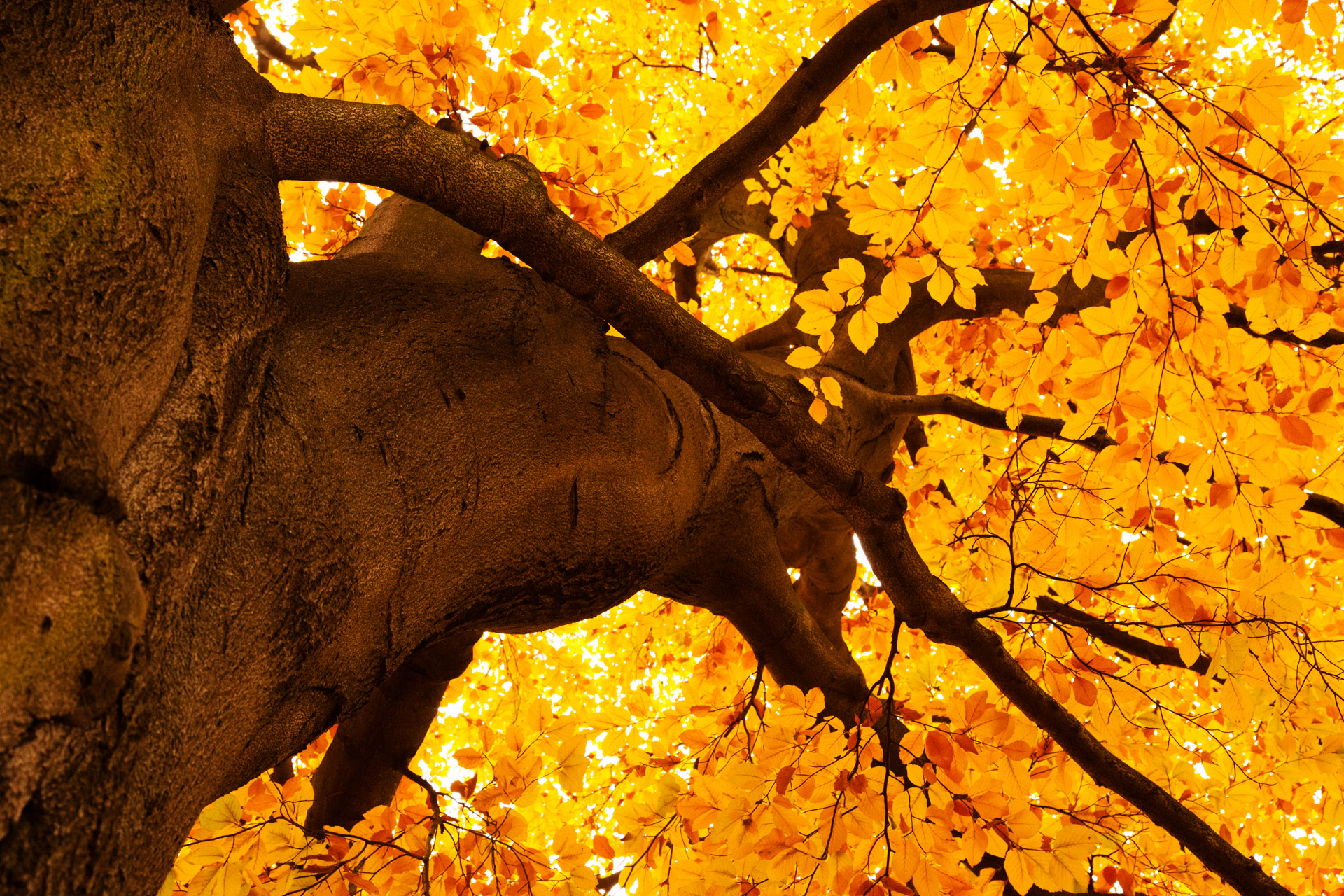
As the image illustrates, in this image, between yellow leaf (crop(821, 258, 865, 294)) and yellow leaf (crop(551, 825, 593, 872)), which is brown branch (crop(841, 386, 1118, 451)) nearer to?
yellow leaf (crop(821, 258, 865, 294))

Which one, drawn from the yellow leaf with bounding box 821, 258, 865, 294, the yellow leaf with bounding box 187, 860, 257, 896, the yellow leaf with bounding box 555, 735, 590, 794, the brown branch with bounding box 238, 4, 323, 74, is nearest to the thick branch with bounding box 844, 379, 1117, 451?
the yellow leaf with bounding box 821, 258, 865, 294

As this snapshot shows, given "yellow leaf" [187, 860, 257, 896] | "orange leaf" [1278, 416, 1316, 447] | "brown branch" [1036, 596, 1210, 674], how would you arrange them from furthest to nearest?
"brown branch" [1036, 596, 1210, 674] < "orange leaf" [1278, 416, 1316, 447] < "yellow leaf" [187, 860, 257, 896]

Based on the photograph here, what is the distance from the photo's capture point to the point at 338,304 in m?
1.23

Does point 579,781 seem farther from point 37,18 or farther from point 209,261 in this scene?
point 37,18

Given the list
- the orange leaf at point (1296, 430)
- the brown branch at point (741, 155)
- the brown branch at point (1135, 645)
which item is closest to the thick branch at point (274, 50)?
the brown branch at point (741, 155)

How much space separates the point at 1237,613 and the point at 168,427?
80.6 inches

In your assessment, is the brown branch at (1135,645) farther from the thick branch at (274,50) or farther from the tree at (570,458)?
the thick branch at (274,50)

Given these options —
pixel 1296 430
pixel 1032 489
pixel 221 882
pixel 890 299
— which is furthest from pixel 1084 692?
pixel 221 882

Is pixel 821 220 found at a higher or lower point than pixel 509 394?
higher

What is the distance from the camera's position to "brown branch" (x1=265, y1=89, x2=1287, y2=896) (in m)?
1.17

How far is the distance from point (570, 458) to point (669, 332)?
0.28 metres

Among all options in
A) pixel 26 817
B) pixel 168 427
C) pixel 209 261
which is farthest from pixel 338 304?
pixel 26 817

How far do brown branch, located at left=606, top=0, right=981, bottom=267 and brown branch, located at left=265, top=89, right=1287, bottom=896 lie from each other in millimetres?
112

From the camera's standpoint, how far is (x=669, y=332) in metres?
1.28
